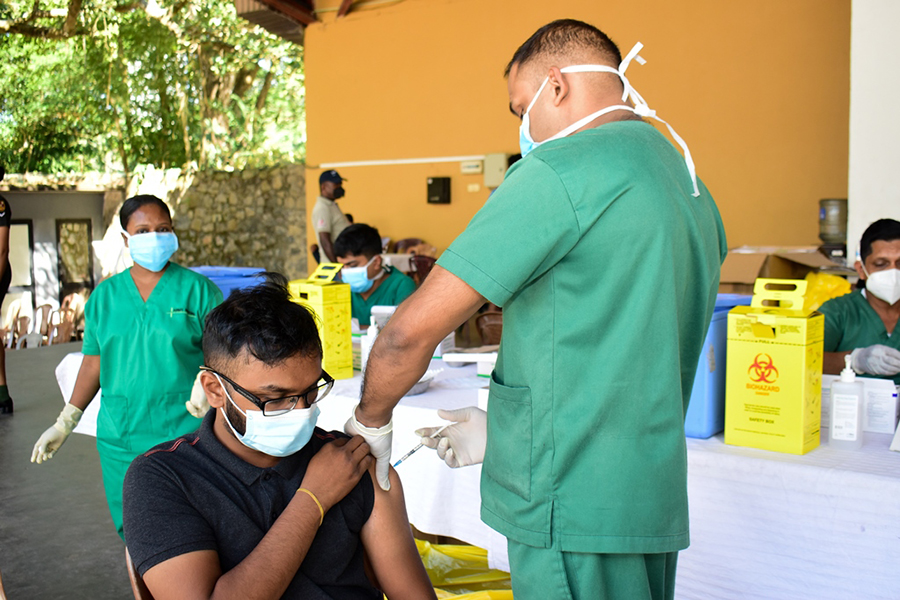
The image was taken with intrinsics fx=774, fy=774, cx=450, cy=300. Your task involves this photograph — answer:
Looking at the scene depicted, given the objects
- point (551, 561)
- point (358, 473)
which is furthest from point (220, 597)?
point (551, 561)

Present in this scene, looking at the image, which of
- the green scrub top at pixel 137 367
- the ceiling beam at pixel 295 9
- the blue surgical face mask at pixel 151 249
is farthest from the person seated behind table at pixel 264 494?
the ceiling beam at pixel 295 9

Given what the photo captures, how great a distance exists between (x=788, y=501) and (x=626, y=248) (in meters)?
0.87

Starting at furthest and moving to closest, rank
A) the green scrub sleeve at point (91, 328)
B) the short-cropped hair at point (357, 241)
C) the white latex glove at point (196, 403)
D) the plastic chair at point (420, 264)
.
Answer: the plastic chair at point (420, 264), the short-cropped hair at point (357, 241), the green scrub sleeve at point (91, 328), the white latex glove at point (196, 403)

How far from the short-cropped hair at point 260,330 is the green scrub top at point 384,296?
89.4 inches

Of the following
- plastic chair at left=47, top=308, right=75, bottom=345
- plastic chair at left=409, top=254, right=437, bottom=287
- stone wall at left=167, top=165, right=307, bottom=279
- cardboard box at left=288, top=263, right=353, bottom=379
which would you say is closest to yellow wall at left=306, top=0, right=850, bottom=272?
plastic chair at left=409, top=254, right=437, bottom=287

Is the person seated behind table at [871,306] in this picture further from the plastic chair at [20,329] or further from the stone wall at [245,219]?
the plastic chair at [20,329]

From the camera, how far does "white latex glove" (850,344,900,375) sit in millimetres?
2164

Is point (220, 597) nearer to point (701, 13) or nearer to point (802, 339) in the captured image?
point (802, 339)

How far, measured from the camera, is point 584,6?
6.96 m

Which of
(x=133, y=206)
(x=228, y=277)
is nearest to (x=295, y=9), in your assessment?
(x=228, y=277)

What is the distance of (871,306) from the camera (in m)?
2.64

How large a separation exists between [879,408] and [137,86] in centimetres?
1389

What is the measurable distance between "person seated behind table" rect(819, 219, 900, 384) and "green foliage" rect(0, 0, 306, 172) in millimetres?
11671

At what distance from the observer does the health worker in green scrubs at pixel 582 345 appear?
1.19m
